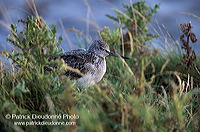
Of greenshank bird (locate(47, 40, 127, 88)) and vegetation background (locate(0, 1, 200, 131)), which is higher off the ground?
greenshank bird (locate(47, 40, 127, 88))

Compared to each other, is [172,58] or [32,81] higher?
[172,58]

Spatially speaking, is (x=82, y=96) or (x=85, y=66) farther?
(x=85, y=66)

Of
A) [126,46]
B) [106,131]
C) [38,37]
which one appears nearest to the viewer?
[106,131]

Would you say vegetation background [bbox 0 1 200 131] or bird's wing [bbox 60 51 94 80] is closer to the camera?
vegetation background [bbox 0 1 200 131]

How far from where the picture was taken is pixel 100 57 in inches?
205

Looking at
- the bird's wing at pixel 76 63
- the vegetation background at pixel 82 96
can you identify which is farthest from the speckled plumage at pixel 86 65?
the vegetation background at pixel 82 96

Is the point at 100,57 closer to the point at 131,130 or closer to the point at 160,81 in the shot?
the point at 160,81

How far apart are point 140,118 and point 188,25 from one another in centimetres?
274

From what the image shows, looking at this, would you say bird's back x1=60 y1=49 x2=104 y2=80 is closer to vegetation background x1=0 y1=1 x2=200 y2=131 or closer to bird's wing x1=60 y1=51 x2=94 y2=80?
bird's wing x1=60 y1=51 x2=94 y2=80

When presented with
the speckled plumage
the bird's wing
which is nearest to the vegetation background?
the speckled plumage

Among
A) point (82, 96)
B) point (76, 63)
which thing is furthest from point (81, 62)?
point (82, 96)

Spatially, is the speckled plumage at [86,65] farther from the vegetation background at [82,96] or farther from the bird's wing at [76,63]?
the vegetation background at [82,96]

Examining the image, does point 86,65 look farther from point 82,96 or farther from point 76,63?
point 82,96

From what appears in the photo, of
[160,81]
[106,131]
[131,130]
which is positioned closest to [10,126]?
[106,131]
